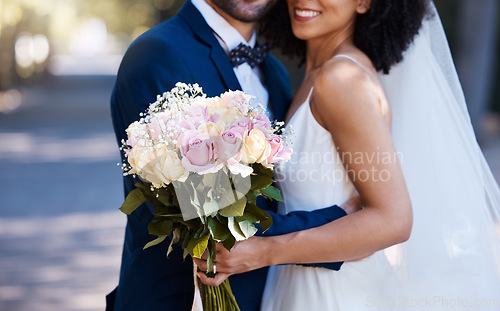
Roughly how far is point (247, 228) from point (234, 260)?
Result: 200 millimetres

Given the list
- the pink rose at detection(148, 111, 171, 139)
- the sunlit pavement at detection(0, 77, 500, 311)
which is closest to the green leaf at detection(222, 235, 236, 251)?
the pink rose at detection(148, 111, 171, 139)

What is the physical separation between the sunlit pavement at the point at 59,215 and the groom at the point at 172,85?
3110 mm

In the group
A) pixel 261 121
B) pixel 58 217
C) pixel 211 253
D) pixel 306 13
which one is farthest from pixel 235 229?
pixel 58 217

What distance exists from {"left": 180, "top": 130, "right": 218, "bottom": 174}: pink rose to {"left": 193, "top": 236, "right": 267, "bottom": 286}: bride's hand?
16.0 inches

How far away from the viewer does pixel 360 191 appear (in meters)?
2.38

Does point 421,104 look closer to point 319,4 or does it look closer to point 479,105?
point 319,4

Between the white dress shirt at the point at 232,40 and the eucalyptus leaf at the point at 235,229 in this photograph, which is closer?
the eucalyptus leaf at the point at 235,229

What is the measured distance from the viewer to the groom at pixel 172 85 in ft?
7.68

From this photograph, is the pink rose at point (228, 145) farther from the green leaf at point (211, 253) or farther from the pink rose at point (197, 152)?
the green leaf at point (211, 253)

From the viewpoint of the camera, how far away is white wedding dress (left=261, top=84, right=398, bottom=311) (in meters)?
2.47

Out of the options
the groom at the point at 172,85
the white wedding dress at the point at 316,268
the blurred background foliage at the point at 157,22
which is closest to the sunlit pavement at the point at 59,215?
the blurred background foliage at the point at 157,22

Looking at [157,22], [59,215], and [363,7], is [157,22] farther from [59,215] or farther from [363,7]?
[363,7]

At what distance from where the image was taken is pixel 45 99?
23.8 meters

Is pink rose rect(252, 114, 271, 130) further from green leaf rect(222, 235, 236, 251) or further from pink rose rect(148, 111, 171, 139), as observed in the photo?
green leaf rect(222, 235, 236, 251)
